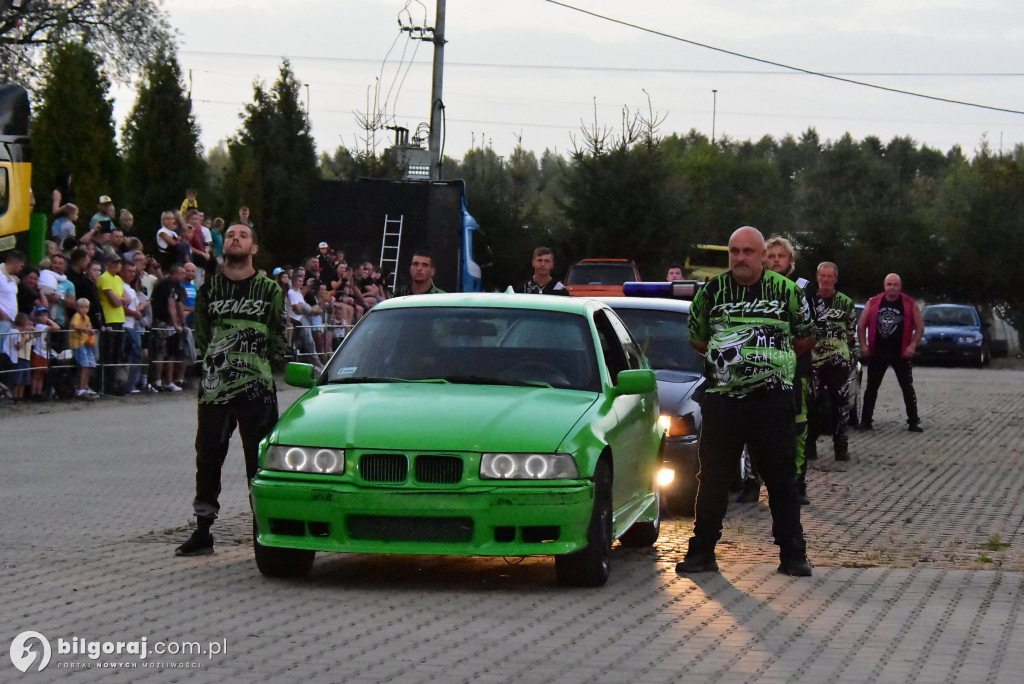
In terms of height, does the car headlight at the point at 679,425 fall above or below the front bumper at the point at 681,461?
above

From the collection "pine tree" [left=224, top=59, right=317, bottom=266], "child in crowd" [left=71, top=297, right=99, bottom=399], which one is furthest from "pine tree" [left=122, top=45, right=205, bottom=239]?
"child in crowd" [left=71, top=297, right=99, bottom=399]

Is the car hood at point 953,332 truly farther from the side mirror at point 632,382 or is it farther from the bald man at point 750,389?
the side mirror at point 632,382

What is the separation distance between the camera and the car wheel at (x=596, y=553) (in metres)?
7.93

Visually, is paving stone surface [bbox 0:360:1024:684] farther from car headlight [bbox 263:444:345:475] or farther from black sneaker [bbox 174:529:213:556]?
car headlight [bbox 263:444:345:475]

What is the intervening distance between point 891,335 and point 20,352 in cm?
1058

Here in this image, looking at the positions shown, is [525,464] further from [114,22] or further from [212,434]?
[114,22]

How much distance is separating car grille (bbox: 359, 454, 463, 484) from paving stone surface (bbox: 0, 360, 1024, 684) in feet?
1.88

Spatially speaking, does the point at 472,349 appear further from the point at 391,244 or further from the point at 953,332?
the point at 953,332

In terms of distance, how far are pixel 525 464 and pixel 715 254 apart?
44.2 metres

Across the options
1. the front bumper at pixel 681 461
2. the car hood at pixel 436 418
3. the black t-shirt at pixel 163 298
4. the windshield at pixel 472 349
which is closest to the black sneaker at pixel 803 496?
the front bumper at pixel 681 461

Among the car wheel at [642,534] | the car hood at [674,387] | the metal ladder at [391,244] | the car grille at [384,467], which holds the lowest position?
the car wheel at [642,534]

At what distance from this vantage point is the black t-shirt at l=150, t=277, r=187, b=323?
22.5 meters

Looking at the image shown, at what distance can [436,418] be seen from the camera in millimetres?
7941

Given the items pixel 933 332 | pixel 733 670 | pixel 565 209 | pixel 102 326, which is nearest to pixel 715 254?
pixel 565 209
